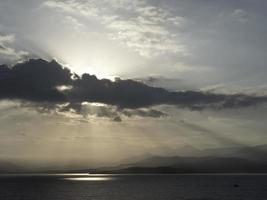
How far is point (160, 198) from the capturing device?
185m

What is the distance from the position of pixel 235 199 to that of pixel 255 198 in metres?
11.2

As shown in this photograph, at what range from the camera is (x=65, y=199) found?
7328 inches

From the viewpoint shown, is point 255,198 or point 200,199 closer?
point 200,199

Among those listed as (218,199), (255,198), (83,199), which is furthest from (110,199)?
(255,198)

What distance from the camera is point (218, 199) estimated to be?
7141 inches

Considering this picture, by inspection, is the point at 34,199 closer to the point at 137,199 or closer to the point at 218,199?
the point at 137,199

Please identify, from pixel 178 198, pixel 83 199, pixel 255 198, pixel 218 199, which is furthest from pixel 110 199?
pixel 255 198

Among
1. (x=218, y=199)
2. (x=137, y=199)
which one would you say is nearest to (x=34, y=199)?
(x=137, y=199)

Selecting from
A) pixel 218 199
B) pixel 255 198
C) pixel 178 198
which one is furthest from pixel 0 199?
pixel 255 198

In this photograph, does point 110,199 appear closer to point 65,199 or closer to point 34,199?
point 65,199

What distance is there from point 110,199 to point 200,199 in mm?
36901

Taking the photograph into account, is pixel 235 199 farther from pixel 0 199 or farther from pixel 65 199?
pixel 0 199

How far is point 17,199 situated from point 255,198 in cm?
10080

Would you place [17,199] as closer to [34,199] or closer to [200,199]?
[34,199]
